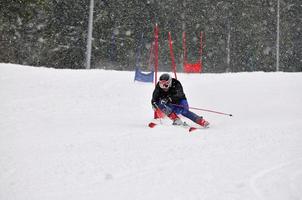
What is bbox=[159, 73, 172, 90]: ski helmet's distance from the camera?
34.9 feet

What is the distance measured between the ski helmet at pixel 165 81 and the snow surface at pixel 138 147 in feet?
3.36

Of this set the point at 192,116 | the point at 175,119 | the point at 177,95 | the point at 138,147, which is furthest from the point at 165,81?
the point at 138,147

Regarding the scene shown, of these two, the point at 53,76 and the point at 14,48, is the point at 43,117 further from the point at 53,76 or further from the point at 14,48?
the point at 14,48

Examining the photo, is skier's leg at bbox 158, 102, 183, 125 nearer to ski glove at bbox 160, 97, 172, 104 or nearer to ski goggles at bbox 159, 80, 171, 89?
ski glove at bbox 160, 97, 172, 104

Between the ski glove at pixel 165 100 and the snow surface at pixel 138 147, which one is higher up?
the ski glove at pixel 165 100

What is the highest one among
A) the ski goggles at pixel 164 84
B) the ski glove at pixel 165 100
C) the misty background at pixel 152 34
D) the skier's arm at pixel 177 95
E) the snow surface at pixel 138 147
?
the misty background at pixel 152 34

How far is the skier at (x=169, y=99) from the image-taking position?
10477mm

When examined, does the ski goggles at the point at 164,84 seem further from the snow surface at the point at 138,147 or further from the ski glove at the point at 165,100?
the snow surface at the point at 138,147

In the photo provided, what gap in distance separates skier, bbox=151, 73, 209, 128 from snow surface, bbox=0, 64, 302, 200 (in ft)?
2.19

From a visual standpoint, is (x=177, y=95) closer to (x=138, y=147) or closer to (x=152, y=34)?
(x=138, y=147)

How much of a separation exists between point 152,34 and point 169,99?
24.1 m

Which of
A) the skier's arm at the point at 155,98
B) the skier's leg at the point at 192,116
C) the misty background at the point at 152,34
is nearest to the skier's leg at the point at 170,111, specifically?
the skier's arm at the point at 155,98

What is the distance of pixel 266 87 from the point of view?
16.1 metres

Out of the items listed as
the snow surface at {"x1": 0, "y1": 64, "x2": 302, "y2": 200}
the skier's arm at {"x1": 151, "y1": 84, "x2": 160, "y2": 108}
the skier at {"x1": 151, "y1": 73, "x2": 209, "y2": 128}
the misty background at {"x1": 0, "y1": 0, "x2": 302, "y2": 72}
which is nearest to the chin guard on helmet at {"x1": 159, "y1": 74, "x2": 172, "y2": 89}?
the skier at {"x1": 151, "y1": 73, "x2": 209, "y2": 128}
